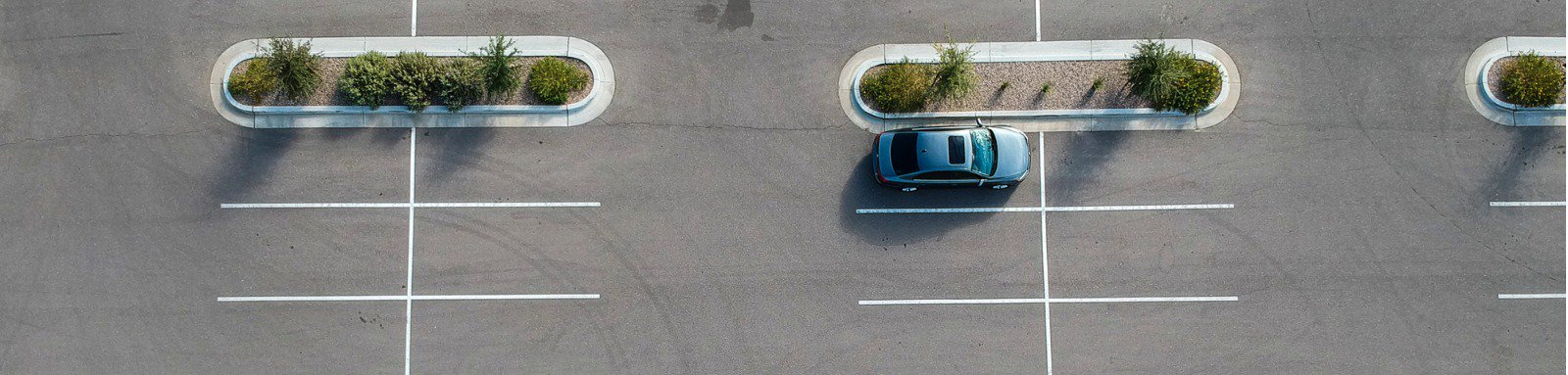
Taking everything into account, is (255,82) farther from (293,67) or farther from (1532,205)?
(1532,205)

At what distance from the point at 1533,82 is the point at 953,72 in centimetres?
1101

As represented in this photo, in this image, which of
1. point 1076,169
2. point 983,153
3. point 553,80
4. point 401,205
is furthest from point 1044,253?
point 401,205

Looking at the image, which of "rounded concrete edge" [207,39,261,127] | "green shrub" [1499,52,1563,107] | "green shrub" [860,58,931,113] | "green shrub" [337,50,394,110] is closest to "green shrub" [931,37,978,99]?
"green shrub" [860,58,931,113]

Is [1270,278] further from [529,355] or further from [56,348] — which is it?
[56,348]

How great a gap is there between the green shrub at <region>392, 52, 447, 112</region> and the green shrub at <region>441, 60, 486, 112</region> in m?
0.17

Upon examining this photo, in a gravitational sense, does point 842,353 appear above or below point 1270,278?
below

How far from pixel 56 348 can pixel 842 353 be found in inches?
607

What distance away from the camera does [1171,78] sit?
13.5 meters

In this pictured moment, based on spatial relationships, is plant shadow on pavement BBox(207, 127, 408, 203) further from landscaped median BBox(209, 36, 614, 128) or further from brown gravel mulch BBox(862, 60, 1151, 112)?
brown gravel mulch BBox(862, 60, 1151, 112)

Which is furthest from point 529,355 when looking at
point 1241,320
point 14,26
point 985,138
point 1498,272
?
point 1498,272

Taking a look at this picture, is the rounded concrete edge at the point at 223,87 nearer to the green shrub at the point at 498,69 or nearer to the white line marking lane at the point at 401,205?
the white line marking lane at the point at 401,205

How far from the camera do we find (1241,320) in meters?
14.2

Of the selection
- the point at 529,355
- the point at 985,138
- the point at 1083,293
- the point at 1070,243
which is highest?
the point at 985,138

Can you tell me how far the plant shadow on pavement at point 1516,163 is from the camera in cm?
1412
